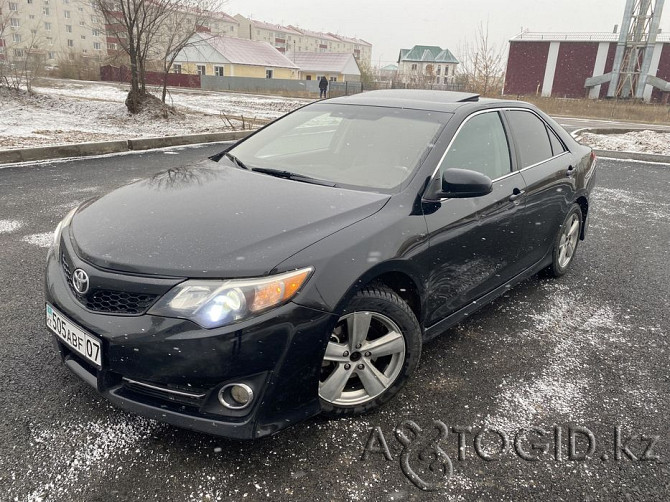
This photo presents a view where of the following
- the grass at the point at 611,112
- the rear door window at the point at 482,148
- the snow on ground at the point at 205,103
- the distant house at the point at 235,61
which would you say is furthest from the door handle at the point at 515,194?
the distant house at the point at 235,61

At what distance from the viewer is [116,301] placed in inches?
79.0

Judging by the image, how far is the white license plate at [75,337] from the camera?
Answer: 2.01m

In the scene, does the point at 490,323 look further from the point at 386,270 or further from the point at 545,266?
the point at 386,270

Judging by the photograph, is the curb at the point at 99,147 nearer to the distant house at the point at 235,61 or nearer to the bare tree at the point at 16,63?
the bare tree at the point at 16,63

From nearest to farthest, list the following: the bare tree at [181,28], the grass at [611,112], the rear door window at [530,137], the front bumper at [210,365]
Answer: the front bumper at [210,365] < the rear door window at [530,137] < the bare tree at [181,28] < the grass at [611,112]

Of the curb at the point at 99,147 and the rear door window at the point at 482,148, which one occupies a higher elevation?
the rear door window at the point at 482,148

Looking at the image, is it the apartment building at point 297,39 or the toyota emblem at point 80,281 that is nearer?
the toyota emblem at point 80,281

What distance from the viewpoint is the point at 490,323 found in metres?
3.51

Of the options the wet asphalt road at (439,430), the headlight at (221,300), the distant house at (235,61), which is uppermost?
the distant house at (235,61)

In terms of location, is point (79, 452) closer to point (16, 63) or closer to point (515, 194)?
point (515, 194)

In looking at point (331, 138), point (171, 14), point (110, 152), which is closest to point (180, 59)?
point (171, 14)

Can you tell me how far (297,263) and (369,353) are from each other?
0.63 meters

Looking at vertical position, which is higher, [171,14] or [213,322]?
[171,14]

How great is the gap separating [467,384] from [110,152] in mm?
8984
